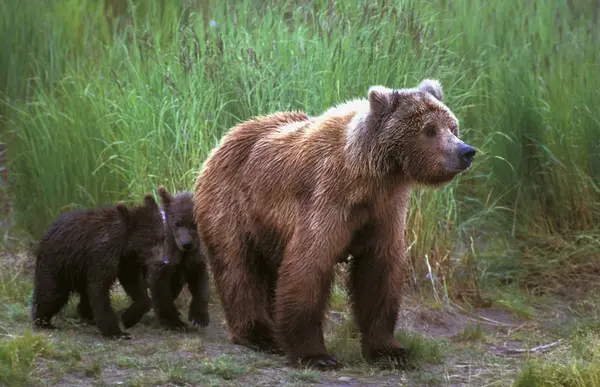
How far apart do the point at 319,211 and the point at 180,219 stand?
121 centimetres

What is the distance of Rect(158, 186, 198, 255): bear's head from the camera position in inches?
265

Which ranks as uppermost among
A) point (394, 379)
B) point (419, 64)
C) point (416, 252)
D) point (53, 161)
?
point (419, 64)

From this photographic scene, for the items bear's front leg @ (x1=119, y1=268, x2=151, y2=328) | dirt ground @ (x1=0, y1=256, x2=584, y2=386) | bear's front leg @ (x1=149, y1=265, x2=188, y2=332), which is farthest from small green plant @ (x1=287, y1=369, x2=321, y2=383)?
bear's front leg @ (x1=119, y1=268, x2=151, y2=328)

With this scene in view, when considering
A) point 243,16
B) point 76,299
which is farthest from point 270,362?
point 243,16

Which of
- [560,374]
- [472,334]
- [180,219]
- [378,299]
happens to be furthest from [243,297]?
[560,374]

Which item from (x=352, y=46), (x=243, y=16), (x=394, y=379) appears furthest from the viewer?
(x=243, y=16)

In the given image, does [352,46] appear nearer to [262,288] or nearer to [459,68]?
[459,68]

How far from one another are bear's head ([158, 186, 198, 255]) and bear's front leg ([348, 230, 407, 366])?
3.49ft

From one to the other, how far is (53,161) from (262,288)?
250 centimetres

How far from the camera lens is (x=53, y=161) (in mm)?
8344

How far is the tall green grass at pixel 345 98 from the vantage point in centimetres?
796

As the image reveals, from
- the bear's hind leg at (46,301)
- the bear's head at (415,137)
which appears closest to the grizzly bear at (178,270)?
the bear's hind leg at (46,301)

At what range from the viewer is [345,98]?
26.0ft

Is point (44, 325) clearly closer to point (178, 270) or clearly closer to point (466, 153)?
point (178, 270)
